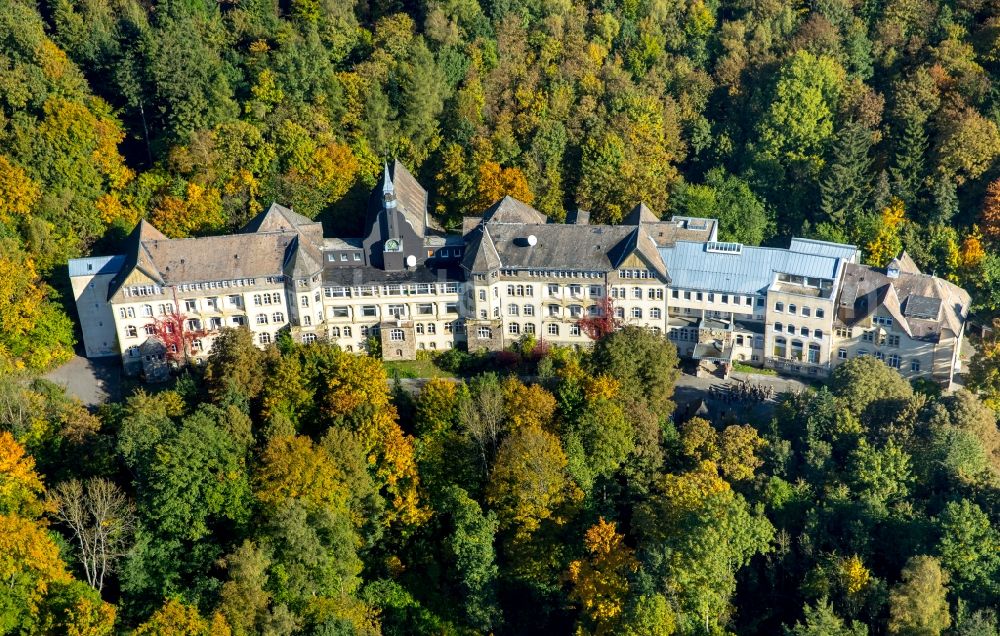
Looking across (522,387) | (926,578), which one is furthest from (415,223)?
(926,578)

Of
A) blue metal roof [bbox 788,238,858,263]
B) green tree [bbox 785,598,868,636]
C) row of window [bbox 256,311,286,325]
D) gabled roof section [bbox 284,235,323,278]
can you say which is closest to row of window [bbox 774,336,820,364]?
blue metal roof [bbox 788,238,858,263]

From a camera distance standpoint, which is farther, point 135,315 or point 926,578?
point 135,315

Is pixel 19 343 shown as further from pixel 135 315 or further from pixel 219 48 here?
pixel 219 48

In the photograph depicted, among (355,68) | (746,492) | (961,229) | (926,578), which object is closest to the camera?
(926,578)

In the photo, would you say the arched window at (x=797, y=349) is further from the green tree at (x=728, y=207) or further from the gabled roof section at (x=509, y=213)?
the gabled roof section at (x=509, y=213)

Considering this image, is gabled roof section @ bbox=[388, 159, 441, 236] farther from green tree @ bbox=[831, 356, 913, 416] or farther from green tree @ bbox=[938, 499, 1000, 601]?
green tree @ bbox=[938, 499, 1000, 601]
